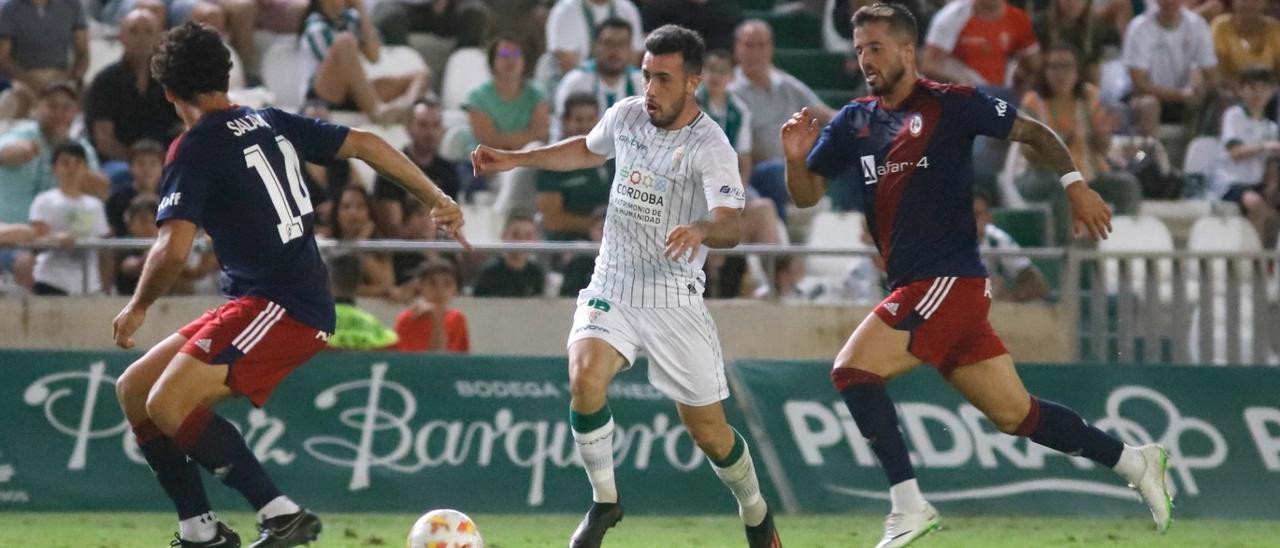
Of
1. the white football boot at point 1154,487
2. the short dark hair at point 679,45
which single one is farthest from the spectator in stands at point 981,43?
the short dark hair at point 679,45

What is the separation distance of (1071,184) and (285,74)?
8559 millimetres

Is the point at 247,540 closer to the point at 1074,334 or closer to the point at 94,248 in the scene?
the point at 94,248

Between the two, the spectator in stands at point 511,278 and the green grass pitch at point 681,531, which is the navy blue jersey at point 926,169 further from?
the spectator in stands at point 511,278

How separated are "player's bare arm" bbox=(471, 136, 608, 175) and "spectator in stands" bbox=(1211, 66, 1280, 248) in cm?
798

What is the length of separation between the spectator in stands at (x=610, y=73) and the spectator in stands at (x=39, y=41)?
402 centimetres

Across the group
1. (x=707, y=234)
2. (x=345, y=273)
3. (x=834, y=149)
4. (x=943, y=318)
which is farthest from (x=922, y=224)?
(x=345, y=273)

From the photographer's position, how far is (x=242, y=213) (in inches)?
307

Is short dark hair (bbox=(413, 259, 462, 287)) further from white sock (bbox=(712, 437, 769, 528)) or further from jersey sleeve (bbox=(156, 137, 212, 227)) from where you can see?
jersey sleeve (bbox=(156, 137, 212, 227))

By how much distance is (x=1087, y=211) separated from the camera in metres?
8.20

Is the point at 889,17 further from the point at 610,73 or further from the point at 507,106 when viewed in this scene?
the point at 507,106

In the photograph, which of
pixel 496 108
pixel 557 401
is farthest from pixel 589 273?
pixel 496 108

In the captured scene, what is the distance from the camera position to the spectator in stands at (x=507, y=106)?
48.2 ft

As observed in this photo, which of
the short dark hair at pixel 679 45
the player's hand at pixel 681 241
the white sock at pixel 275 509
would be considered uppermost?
the short dark hair at pixel 679 45

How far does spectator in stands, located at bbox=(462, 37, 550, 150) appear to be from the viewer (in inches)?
579
